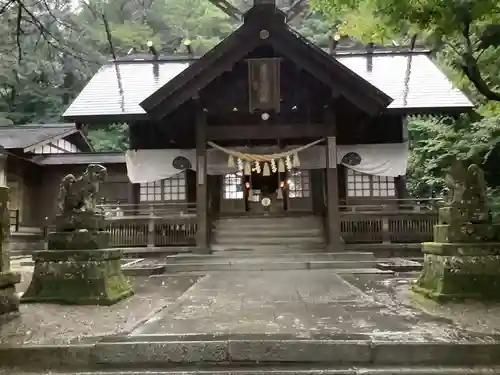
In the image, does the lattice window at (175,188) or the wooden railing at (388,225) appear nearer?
the wooden railing at (388,225)

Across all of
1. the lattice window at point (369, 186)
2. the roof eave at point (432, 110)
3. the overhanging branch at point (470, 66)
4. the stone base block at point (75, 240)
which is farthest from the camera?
the lattice window at point (369, 186)

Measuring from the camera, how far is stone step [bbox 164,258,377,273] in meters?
12.2

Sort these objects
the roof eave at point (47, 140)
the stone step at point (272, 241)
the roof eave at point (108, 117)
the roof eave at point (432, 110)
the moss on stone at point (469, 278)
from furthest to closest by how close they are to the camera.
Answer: the roof eave at point (47, 140) < the roof eave at point (108, 117) < the roof eave at point (432, 110) < the stone step at point (272, 241) < the moss on stone at point (469, 278)

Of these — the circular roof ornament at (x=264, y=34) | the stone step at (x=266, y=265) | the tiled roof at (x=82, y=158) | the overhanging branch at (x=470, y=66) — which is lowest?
the stone step at (x=266, y=265)

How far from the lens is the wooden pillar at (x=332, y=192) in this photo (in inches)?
563

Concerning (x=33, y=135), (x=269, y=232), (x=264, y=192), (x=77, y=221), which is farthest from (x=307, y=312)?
(x=33, y=135)

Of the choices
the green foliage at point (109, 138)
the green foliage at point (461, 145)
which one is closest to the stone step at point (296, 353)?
the green foliage at point (461, 145)

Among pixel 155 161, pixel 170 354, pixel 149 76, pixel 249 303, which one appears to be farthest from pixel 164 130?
pixel 170 354

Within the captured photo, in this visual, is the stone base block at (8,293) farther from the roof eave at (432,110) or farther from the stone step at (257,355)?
the roof eave at (432,110)

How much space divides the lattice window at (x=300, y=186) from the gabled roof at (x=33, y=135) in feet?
42.3

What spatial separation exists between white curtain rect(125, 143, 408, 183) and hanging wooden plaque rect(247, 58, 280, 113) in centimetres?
167

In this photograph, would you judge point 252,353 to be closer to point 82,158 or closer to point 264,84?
point 264,84

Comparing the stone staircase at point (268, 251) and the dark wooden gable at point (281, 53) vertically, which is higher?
the dark wooden gable at point (281, 53)

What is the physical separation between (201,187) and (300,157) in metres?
3.49
